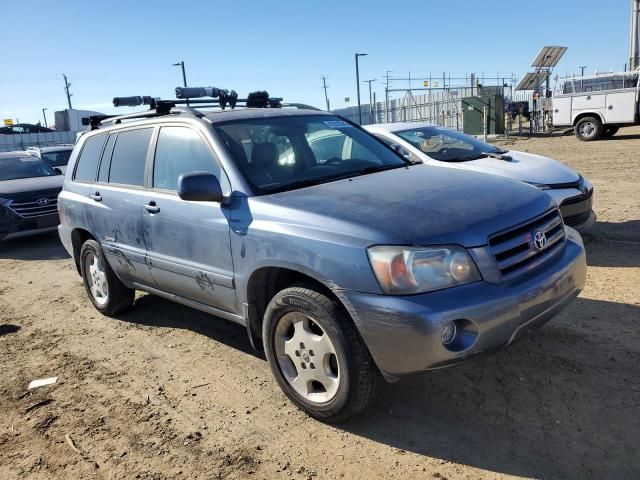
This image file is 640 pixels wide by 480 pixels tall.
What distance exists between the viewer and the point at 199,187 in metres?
3.38

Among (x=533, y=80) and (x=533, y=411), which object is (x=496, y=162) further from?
(x=533, y=80)

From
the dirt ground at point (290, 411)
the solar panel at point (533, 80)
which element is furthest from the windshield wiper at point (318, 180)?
the solar panel at point (533, 80)

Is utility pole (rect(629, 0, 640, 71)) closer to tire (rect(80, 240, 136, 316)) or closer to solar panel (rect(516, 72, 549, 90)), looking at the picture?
solar panel (rect(516, 72, 549, 90))

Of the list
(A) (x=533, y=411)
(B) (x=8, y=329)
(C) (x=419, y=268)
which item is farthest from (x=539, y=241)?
(B) (x=8, y=329)

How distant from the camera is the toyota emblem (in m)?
3.09

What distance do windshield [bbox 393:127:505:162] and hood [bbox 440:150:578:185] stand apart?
0.87 ft

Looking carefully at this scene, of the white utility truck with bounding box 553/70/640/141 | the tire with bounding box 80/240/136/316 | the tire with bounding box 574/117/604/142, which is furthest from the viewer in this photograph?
the tire with bounding box 574/117/604/142

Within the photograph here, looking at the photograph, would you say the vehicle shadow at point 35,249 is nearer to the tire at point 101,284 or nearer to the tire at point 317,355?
the tire at point 101,284

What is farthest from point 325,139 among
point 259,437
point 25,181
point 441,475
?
point 25,181

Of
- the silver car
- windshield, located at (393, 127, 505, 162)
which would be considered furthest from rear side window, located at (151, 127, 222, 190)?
windshield, located at (393, 127, 505, 162)

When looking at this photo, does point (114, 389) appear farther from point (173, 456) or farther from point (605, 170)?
point (605, 170)

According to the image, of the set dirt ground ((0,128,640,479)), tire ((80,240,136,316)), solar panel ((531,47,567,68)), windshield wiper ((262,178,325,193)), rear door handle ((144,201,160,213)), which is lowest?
dirt ground ((0,128,640,479))

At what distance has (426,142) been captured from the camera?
7.30 m

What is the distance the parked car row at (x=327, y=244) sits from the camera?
272 cm
